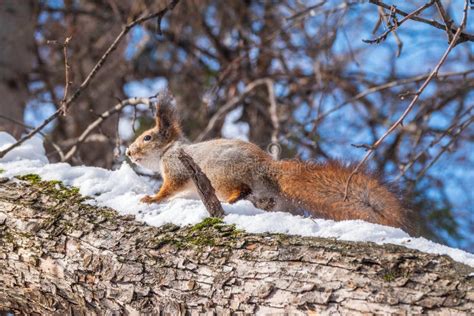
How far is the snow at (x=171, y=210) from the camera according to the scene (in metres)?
1.55

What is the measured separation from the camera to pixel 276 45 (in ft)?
17.4

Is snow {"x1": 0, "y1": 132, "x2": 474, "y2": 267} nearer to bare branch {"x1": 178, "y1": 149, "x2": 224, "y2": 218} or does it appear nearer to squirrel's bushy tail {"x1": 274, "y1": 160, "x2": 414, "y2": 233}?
bare branch {"x1": 178, "y1": 149, "x2": 224, "y2": 218}

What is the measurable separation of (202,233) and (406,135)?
3.13 meters

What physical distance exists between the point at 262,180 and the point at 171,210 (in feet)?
2.38

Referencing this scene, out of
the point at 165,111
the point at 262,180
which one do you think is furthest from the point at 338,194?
the point at 165,111

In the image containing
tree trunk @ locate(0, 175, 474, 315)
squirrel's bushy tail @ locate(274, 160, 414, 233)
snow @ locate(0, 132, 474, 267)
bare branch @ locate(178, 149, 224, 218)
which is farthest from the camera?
squirrel's bushy tail @ locate(274, 160, 414, 233)

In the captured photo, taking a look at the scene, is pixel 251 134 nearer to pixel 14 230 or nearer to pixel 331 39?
pixel 331 39

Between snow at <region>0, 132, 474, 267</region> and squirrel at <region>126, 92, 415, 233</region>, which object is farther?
squirrel at <region>126, 92, 415, 233</region>

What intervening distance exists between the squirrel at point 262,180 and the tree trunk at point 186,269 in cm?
32

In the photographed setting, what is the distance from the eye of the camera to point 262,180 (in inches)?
99.3

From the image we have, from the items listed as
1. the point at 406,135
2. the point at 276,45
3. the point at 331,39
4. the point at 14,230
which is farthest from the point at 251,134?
the point at 14,230

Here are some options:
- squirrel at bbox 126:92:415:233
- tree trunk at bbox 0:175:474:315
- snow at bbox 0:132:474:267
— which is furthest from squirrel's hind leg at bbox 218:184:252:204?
tree trunk at bbox 0:175:474:315

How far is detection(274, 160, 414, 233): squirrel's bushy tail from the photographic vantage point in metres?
2.06

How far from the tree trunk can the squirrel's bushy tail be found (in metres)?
0.59
